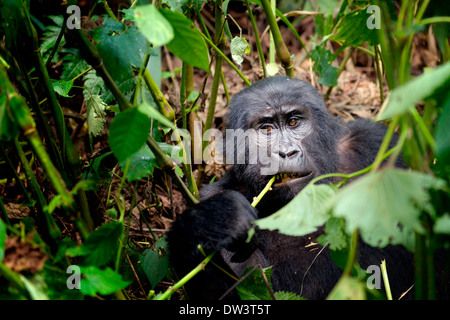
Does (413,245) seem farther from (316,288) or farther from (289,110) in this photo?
(289,110)

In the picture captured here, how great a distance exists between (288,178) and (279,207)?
30cm

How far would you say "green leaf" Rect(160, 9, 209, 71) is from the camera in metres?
1.85

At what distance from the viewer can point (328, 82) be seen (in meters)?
4.04

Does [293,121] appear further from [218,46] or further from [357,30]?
[218,46]

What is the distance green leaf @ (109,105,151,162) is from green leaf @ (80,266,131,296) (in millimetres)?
462

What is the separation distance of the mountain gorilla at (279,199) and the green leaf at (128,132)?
89cm

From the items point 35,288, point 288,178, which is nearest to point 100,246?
point 35,288

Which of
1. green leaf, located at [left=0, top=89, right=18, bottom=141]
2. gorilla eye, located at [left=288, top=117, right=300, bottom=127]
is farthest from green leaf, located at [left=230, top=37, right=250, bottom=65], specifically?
green leaf, located at [left=0, top=89, right=18, bottom=141]

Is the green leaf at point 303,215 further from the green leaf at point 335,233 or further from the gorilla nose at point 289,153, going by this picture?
the gorilla nose at point 289,153

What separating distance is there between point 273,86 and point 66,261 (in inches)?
80.2

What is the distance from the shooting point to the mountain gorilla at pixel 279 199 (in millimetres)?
2445

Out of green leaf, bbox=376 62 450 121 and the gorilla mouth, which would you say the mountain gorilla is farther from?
green leaf, bbox=376 62 450 121


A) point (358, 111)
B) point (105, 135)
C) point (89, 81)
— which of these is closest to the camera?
point (89, 81)
